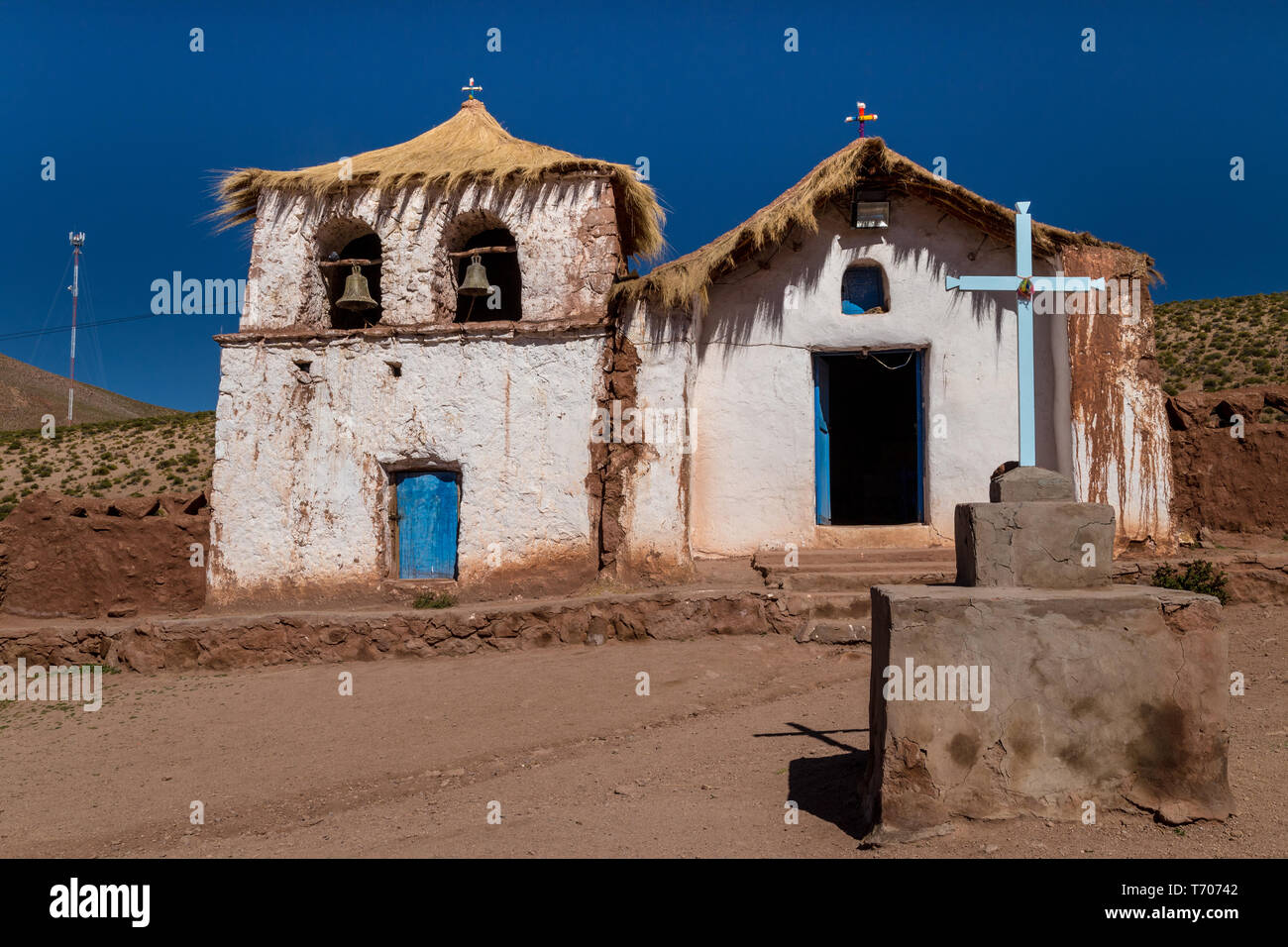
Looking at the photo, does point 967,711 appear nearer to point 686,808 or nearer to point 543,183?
point 686,808

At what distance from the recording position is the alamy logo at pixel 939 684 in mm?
3580

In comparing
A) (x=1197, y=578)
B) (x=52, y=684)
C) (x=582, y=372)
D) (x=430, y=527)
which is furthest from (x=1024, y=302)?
(x=52, y=684)

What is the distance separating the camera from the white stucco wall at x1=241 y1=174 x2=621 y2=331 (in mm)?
10125

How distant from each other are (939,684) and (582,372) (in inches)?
270

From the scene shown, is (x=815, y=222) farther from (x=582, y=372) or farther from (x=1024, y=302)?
(x=1024, y=302)

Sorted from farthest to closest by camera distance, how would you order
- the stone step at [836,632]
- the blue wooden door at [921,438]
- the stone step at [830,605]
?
the blue wooden door at [921,438], the stone step at [830,605], the stone step at [836,632]

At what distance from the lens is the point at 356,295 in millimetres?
10086

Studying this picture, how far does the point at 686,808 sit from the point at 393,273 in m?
8.40

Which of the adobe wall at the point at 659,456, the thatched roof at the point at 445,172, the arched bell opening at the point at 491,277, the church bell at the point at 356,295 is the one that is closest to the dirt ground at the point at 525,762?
the adobe wall at the point at 659,456

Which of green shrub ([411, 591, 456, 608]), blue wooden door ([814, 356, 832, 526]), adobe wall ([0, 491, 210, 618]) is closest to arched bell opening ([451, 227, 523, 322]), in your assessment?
green shrub ([411, 591, 456, 608])

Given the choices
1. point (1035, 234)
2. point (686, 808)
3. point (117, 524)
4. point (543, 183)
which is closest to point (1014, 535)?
point (686, 808)

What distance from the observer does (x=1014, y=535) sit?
3.99 m

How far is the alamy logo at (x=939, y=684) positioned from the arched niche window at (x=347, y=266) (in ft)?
28.1

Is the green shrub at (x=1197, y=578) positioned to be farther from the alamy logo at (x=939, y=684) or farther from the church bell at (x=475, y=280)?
the church bell at (x=475, y=280)
